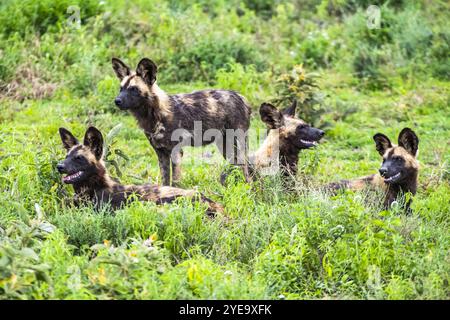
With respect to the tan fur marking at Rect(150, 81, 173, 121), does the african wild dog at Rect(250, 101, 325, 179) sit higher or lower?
lower

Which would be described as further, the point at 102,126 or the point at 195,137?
the point at 102,126

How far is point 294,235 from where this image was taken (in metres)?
6.29

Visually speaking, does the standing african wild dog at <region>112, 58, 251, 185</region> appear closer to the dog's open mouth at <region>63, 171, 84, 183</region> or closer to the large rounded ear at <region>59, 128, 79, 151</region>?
the large rounded ear at <region>59, 128, 79, 151</region>

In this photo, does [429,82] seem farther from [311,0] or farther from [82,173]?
[82,173]

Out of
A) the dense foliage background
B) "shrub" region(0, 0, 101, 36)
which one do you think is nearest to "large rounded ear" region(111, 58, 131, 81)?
the dense foliage background

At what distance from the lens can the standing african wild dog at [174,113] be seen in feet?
27.9

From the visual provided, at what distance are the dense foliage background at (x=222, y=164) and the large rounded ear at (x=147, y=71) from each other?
0.66 metres

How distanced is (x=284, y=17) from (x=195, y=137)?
5.66 m

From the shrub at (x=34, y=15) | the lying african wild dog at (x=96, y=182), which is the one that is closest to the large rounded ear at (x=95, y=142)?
the lying african wild dog at (x=96, y=182)

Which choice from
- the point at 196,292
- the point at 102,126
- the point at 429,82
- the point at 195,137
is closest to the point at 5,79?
the point at 102,126

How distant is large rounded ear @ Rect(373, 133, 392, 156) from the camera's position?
7.91 metres

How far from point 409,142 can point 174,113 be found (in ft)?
7.79

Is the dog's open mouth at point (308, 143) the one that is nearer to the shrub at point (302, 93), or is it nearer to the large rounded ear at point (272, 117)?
the large rounded ear at point (272, 117)

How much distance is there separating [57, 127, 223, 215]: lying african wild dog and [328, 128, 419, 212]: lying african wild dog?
150 cm
